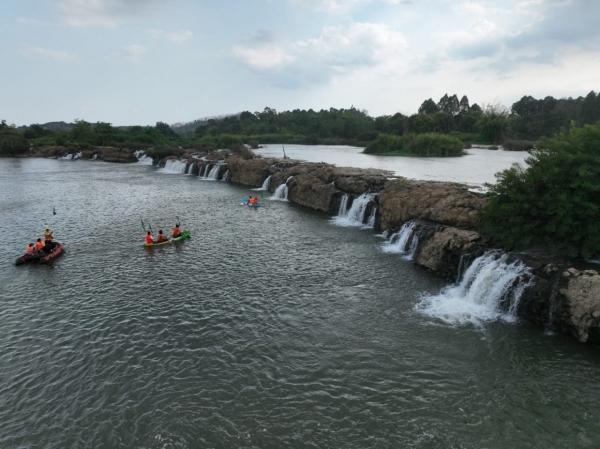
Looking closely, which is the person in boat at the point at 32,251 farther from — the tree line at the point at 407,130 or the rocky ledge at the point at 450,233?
the tree line at the point at 407,130

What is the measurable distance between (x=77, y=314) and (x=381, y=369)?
561 inches

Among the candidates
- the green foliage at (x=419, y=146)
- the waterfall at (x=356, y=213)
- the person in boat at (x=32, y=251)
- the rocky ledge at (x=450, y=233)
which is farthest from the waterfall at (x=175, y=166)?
the person in boat at (x=32, y=251)

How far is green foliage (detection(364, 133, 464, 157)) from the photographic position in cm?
7850

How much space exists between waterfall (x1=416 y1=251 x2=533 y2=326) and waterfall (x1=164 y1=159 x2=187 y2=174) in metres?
64.0

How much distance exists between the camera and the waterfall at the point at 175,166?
75.1 metres

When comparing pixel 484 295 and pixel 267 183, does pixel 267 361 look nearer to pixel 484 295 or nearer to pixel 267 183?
pixel 484 295

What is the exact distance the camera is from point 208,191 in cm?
5362

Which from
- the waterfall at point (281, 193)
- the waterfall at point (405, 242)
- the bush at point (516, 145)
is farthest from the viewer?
the bush at point (516, 145)

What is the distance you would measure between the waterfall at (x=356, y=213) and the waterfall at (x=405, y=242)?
549cm

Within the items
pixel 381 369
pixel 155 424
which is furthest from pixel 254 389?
pixel 381 369

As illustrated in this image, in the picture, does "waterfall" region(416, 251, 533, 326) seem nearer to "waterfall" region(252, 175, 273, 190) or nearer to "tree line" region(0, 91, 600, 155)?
"waterfall" region(252, 175, 273, 190)

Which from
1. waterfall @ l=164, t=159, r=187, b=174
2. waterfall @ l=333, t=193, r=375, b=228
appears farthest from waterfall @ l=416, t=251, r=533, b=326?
waterfall @ l=164, t=159, r=187, b=174

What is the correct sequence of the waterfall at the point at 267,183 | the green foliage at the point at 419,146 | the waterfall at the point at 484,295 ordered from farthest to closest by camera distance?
1. the green foliage at the point at 419,146
2. the waterfall at the point at 267,183
3. the waterfall at the point at 484,295

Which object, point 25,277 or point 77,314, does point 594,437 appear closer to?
point 77,314
